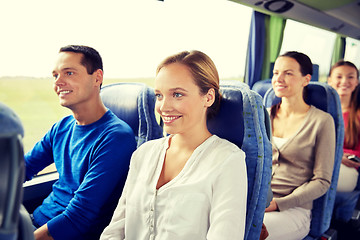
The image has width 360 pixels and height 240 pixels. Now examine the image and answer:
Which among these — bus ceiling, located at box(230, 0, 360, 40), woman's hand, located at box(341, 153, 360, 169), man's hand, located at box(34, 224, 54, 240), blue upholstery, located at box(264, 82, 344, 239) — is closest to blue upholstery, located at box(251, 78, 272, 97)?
bus ceiling, located at box(230, 0, 360, 40)

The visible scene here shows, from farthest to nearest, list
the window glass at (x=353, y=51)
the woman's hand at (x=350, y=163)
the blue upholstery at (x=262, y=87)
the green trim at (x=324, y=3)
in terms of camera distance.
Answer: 1. the window glass at (x=353, y=51)
2. the green trim at (x=324, y=3)
3. the blue upholstery at (x=262, y=87)
4. the woman's hand at (x=350, y=163)

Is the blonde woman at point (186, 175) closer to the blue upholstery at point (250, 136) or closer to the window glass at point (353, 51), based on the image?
the blue upholstery at point (250, 136)

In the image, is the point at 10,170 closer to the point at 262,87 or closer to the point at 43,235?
the point at 43,235

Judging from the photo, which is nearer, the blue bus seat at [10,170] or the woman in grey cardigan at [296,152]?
the blue bus seat at [10,170]

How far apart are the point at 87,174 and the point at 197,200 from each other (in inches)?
24.9

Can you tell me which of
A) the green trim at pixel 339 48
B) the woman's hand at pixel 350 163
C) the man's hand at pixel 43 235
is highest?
the green trim at pixel 339 48

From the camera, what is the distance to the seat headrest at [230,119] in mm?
1190

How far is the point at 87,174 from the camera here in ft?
4.54

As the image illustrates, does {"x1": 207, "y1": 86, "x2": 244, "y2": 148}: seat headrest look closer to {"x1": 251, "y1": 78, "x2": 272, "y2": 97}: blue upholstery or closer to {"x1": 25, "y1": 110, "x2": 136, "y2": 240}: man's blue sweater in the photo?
{"x1": 25, "y1": 110, "x2": 136, "y2": 240}: man's blue sweater

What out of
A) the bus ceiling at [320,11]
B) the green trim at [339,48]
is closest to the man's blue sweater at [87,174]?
the bus ceiling at [320,11]

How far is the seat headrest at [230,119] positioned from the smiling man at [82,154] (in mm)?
475

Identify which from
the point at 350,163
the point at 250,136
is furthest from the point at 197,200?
the point at 350,163

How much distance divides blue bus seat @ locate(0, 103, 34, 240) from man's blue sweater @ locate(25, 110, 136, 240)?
83 centimetres

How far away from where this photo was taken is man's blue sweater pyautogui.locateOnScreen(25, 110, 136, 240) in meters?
1.32
